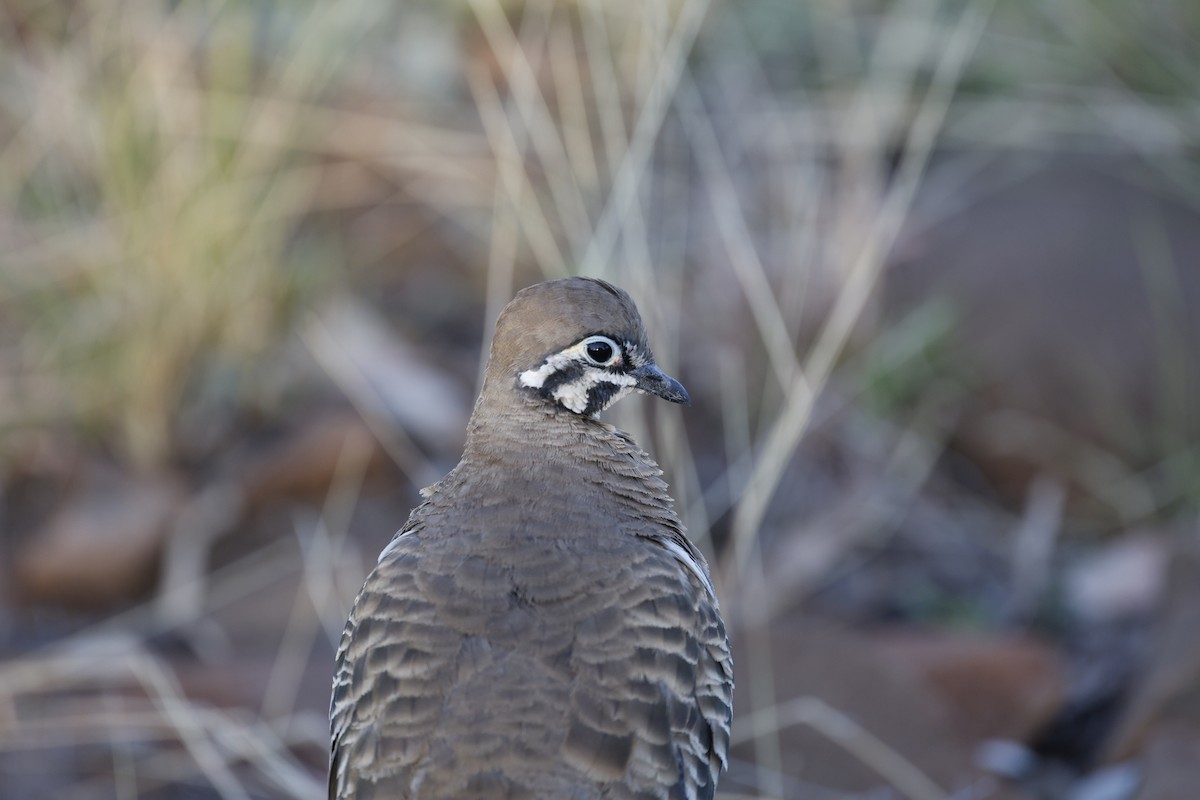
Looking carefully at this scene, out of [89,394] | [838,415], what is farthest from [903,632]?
[89,394]

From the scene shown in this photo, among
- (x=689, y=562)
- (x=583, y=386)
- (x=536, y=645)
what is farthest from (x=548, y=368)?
(x=536, y=645)

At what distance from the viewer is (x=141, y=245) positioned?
4977 millimetres

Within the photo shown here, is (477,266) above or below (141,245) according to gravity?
above

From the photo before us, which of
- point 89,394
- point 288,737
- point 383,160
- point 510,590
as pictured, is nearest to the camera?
point 510,590

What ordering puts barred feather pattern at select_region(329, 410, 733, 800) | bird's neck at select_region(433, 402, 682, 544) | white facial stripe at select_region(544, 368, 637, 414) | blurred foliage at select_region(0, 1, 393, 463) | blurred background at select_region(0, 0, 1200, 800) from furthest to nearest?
blurred foliage at select_region(0, 1, 393, 463) → blurred background at select_region(0, 0, 1200, 800) → white facial stripe at select_region(544, 368, 637, 414) → bird's neck at select_region(433, 402, 682, 544) → barred feather pattern at select_region(329, 410, 733, 800)

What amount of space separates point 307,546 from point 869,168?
297 centimetres

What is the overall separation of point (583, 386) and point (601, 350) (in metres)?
0.09

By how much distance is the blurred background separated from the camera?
409 centimetres

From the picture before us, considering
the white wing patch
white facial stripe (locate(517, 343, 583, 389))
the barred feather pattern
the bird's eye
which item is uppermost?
the bird's eye

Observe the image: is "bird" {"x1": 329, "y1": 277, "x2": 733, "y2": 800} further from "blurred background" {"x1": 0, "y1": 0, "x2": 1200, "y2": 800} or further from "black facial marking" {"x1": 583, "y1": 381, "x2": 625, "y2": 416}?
"blurred background" {"x1": 0, "y1": 0, "x2": 1200, "y2": 800}

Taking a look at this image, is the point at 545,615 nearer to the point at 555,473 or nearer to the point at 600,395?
the point at 555,473

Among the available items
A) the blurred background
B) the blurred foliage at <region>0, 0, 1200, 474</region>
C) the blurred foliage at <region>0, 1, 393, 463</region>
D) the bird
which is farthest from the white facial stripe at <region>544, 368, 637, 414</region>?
the blurred foliage at <region>0, 1, 393, 463</region>

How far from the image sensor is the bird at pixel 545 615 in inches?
102

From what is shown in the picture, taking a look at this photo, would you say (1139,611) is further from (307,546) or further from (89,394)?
(89,394)
